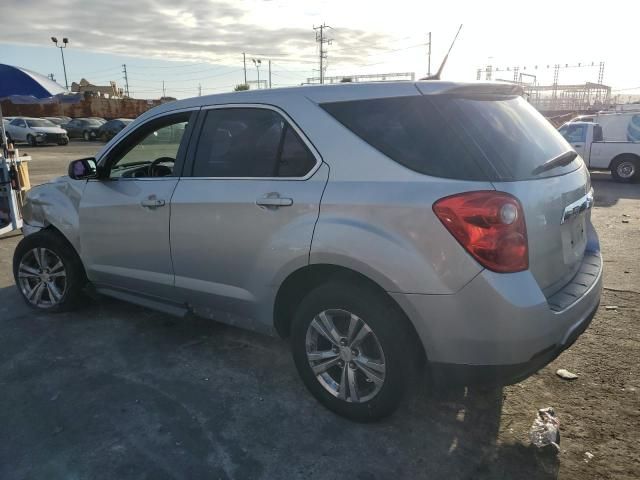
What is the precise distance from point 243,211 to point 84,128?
3837cm

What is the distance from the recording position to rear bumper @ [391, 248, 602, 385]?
7.35ft

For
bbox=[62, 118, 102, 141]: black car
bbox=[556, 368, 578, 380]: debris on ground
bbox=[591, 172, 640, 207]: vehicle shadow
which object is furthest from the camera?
bbox=[62, 118, 102, 141]: black car

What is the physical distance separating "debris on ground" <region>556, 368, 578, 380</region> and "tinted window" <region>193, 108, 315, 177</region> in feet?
7.06

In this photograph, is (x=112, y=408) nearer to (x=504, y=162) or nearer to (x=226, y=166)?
(x=226, y=166)

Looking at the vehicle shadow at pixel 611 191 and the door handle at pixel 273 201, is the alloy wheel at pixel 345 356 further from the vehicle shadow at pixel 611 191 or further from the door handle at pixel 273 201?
the vehicle shadow at pixel 611 191

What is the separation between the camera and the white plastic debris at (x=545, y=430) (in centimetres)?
255

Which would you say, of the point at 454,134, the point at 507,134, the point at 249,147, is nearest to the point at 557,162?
the point at 507,134

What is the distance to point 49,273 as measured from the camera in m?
4.37

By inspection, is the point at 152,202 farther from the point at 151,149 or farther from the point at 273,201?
the point at 273,201

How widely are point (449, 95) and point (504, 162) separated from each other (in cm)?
46

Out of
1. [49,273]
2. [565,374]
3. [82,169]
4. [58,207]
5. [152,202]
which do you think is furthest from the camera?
[49,273]

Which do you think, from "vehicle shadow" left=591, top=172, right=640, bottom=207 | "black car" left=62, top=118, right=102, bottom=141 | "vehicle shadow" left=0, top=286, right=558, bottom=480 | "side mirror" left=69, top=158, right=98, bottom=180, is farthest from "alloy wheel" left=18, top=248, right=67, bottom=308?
"black car" left=62, top=118, right=102, bottom=141

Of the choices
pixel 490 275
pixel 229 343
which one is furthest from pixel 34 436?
pixel 490 275

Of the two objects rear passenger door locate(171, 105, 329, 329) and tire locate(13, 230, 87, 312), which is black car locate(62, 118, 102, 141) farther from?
rear passenger door locate(171, 105, 329, 329)
